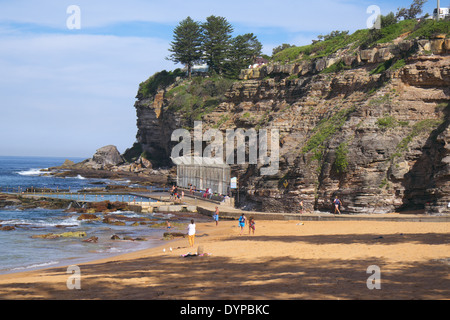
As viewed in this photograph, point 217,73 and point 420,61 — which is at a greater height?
point 217,73

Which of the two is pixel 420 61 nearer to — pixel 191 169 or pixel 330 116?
pixel 330 116

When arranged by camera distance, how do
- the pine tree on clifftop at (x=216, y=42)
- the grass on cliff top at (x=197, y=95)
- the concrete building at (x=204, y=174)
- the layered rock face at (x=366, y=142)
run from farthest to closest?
1. the pine tree on clifftop at (x=216, y=42)
2. the grass on cliff top at (x=197, y=95)
3. the concrete building at (x=204, y=174)
4. the layered rock face at (x=366, y=142)

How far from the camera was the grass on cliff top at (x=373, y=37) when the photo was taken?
129 feet

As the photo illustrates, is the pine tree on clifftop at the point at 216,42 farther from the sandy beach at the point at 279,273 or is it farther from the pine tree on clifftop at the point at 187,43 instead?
the sandy beach at the point at 279,273

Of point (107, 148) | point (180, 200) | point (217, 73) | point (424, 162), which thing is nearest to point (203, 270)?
point (424, 162)

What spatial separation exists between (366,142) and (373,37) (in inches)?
660

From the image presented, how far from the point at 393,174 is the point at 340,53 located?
20.9m

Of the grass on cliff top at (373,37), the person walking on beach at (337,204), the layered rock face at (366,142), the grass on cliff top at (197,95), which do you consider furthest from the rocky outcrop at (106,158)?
the person walking on beach at (337,204)

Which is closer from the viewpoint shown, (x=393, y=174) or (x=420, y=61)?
(x=393, y=174)

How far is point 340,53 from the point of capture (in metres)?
50.6

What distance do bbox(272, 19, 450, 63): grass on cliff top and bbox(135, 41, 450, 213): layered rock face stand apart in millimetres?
2309

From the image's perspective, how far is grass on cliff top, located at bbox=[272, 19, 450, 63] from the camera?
39.2m

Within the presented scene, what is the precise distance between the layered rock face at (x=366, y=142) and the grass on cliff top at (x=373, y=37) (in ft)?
7.58

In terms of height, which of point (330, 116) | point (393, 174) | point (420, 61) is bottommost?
point (393, 174)
